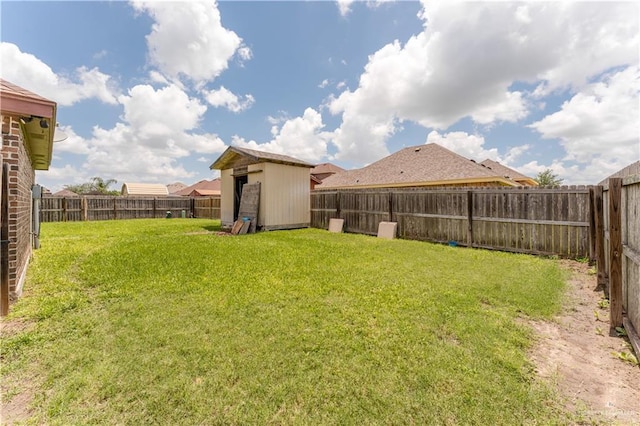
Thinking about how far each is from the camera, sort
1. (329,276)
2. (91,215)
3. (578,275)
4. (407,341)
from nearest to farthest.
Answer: (407,341) → (329,276) → (578,275) → (91,215)

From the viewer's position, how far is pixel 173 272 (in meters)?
5.07

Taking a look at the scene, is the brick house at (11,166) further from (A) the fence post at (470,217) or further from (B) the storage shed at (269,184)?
(A) the fence post at (470,217)

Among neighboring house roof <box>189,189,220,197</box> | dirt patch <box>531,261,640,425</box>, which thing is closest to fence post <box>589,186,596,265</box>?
dirt patch <box>531,261,640,425</box>

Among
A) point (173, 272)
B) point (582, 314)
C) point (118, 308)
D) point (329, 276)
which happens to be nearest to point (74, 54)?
point (173, 272)

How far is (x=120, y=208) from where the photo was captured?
18.5m

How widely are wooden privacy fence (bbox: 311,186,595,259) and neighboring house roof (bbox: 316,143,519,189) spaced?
11.8ft

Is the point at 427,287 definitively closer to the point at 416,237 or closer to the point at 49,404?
the point at 49,404

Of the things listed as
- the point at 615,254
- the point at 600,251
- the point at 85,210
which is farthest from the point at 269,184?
the point at 85,210

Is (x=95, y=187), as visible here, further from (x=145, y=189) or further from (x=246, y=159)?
(x=246, y=159)

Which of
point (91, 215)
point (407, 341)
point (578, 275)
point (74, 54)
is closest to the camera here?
point (407, 341)

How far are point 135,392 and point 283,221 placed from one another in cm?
1049

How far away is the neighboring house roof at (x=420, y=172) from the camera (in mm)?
12078

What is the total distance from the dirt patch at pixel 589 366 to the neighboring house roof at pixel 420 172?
30.1ft

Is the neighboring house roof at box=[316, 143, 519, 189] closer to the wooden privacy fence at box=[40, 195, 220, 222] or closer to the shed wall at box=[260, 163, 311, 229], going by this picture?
the shed wall at box=[260, 163, 311, 229]
